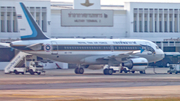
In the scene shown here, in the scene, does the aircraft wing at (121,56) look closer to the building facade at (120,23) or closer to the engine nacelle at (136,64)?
the engine nacelle at (136,64)

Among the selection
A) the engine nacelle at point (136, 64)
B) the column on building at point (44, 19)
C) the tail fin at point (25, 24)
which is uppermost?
the column on building at point (44, 19)

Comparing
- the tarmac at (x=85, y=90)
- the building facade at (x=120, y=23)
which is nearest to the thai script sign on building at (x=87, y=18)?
the building facade at (x=120, y=23)

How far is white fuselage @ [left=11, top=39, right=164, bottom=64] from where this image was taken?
31.9 metres

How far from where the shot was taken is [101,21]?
167ft

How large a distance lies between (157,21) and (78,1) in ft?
47.3

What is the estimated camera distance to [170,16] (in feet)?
181

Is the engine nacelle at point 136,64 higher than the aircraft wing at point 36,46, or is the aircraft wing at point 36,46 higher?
the aircraft wing at point 36,46

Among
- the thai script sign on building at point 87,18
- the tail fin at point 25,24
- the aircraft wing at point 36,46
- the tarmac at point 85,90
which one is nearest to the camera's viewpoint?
the tarmac at point 85,90

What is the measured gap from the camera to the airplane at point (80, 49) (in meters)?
31.8

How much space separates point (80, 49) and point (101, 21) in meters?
18.5

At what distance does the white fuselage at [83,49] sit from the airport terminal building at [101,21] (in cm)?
1589

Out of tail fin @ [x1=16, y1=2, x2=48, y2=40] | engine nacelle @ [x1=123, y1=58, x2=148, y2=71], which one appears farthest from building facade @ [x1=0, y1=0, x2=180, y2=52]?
engine nacelle @ [x1=123, y1=58, x2=148, y2=71]

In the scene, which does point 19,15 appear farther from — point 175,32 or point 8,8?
point 175,32

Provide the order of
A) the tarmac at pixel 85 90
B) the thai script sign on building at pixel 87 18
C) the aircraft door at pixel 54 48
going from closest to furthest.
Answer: the tarmac at pixel 85 90 → the aircraft door at pixel 54 48 → the thai script sign on building at pixel 87 18
